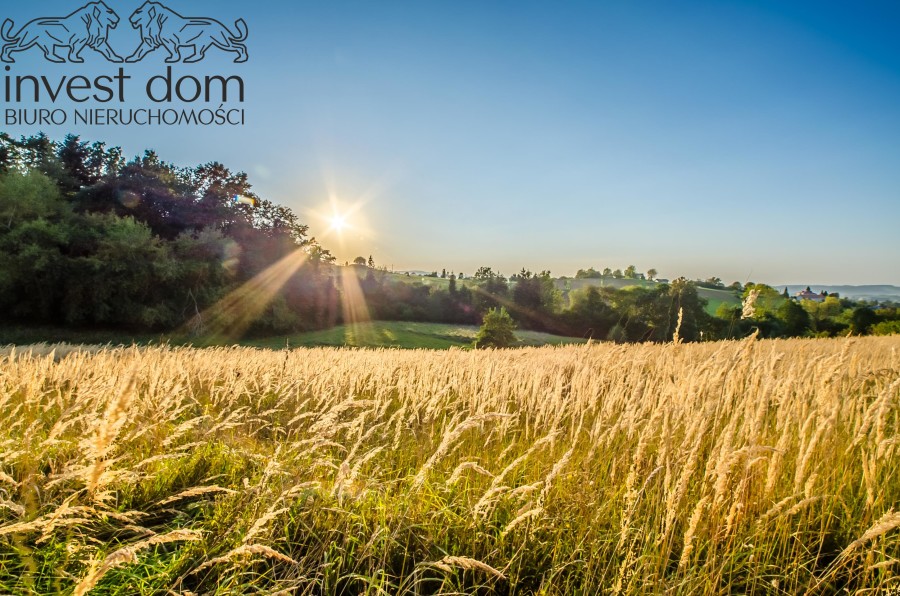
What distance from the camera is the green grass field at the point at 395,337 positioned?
42344 mm

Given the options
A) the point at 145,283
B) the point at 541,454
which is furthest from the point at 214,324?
the point at 541,454

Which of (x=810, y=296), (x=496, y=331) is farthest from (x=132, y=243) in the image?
(x=810, y=296)

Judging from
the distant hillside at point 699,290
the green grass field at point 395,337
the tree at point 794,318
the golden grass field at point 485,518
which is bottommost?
the green grass field at point 395,337

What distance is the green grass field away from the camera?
42.3 m

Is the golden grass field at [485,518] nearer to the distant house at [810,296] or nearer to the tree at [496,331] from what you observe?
the tree at [496,331]

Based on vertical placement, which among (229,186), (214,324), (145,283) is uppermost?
(229,186)

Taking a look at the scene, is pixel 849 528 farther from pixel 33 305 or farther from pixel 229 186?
pixel 229 186

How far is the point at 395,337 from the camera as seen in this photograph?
46.0 m

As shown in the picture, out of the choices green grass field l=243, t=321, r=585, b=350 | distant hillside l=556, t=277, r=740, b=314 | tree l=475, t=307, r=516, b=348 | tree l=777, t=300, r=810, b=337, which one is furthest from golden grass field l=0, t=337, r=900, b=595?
distant hillside l=556, t=277, r=740, b=314

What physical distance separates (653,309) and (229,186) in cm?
5266

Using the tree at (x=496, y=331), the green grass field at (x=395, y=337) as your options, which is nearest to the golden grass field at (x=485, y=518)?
the tree at (x=496, y=331)

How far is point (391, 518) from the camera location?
2109mm

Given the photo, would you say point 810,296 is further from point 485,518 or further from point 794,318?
point 485,518

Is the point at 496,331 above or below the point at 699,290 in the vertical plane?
below
